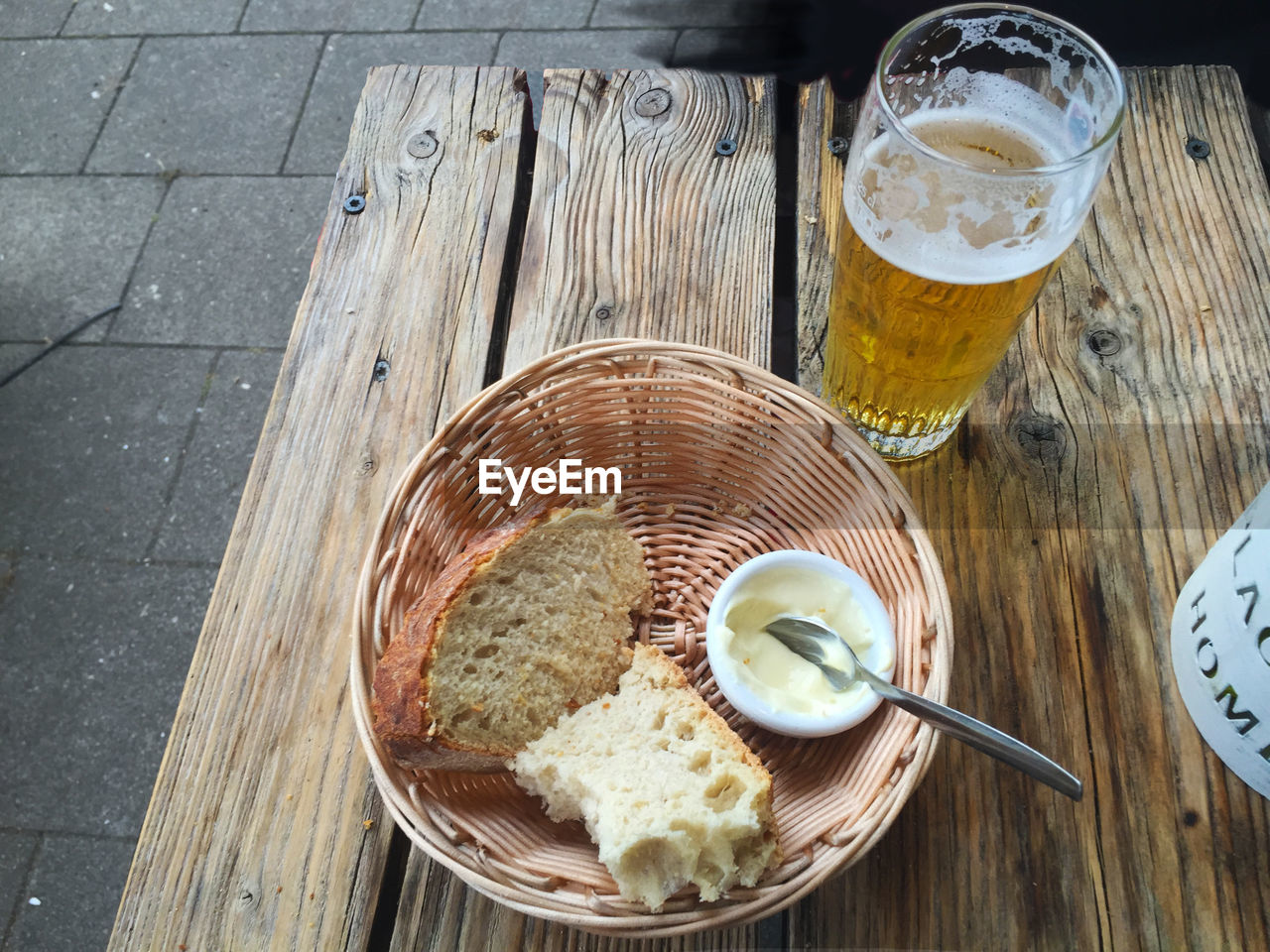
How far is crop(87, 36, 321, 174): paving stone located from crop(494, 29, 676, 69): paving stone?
57 cm

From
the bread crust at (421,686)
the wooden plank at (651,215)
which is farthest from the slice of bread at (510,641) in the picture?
the wooden plank at (651,215)

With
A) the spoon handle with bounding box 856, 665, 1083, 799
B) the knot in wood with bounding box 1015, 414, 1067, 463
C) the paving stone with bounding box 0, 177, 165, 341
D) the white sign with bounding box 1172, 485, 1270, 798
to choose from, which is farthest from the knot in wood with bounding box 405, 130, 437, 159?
the paving stone with bounding box 0, 177, 165, 341

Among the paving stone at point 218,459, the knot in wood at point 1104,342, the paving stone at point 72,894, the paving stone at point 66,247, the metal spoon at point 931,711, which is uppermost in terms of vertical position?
the knot in wood at point 1104,342

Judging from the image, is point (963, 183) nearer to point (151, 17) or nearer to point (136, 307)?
point (136, 307)

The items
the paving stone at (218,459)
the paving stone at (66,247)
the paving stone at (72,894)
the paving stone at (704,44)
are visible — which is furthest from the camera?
the paving stone at (66,247)

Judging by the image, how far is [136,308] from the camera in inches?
85.0

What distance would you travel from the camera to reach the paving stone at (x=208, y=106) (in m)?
2.34

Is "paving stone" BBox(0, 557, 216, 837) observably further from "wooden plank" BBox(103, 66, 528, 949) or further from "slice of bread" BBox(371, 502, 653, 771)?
"slice of bread" BBox(371, 502, 653, 771)

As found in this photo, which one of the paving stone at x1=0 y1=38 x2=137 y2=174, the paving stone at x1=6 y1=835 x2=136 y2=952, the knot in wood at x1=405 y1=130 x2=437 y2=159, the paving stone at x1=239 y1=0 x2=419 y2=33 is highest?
the knot in wood at x1=405 y1=130 x2=437 y2=159

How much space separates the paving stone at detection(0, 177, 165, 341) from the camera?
7.13 feet

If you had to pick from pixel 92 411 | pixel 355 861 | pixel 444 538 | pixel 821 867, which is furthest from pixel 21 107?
pixel 821 867

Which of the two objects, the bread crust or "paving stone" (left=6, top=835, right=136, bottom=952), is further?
"paving stone" (left=6, top=835, right=136, bottom=952)

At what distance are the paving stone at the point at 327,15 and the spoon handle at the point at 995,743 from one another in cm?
239

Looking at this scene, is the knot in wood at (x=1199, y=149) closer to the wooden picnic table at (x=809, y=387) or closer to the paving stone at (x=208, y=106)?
the wooden picnic table at (x=809, y=387)
